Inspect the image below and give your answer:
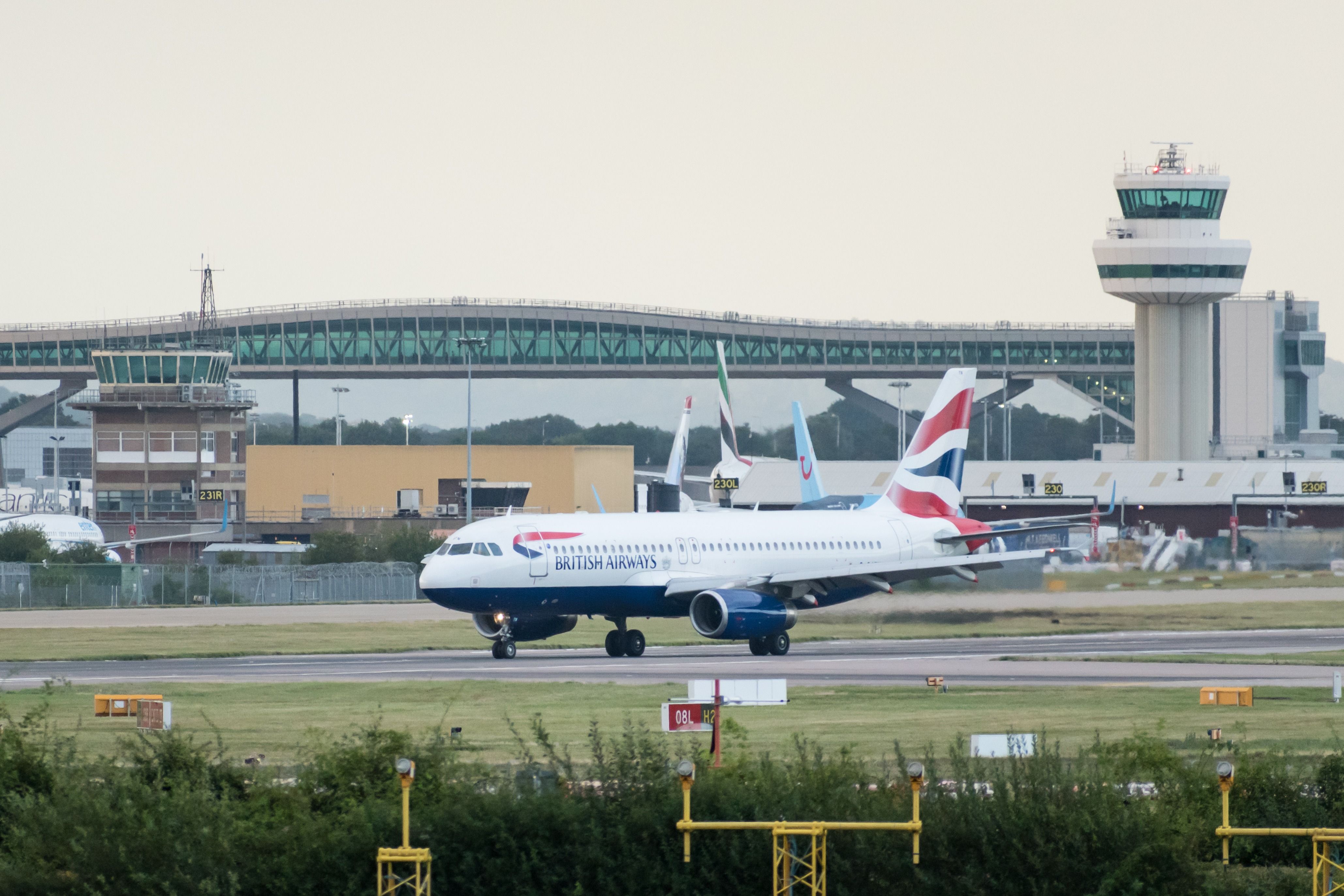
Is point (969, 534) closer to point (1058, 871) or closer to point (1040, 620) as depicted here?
point (1040, 620)

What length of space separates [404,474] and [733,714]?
106m

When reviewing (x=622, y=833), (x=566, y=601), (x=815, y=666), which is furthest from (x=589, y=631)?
(x=622, y=833)

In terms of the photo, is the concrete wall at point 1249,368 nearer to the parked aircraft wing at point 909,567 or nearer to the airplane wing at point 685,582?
the parked aircraft wing at point 909,567

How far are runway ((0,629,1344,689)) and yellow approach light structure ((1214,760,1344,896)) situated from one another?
20.5 meters

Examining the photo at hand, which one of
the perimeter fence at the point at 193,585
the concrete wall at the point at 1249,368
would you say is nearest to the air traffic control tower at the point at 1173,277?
the concrete wall at the point at 1249,368

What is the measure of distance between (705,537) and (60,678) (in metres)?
18.4

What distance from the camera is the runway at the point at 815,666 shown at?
133 ft

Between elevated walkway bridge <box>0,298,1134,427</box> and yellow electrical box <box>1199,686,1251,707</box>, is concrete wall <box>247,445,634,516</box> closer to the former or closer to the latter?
elevated walkway bridge <box>0,298,1134,427</box>

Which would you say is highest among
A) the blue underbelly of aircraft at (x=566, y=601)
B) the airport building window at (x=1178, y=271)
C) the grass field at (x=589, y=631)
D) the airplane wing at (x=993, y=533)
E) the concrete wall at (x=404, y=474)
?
the airport building window at (x=1178, y=271)

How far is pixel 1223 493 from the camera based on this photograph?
124m

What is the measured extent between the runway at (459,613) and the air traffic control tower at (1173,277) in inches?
2765

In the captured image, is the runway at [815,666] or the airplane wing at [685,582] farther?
the airplane wing at [685,582]

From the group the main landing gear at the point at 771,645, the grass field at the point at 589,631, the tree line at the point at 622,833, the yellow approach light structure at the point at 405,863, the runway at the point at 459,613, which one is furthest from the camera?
the runway at the point at 459,613

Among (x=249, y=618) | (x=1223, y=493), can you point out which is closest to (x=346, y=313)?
(x=1223, y=493)
